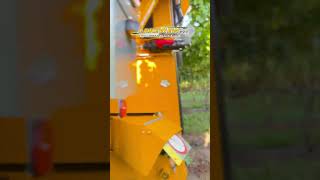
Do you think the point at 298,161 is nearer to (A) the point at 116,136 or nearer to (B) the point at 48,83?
(B) the point at 48,83

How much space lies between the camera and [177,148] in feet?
7.37

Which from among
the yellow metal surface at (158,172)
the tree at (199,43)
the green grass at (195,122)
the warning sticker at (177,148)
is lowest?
the yellow metal surface at (158,172)

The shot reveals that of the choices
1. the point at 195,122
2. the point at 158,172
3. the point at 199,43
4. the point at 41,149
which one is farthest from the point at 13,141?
the point at 158,172

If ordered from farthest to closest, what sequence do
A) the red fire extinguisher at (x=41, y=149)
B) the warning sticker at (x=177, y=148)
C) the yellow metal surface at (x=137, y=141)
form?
the warning sticker at (x=177, y=148)
the yellow metal surface at (x=137, y=141)
the red fire extinguisher at (x=41, y=149)

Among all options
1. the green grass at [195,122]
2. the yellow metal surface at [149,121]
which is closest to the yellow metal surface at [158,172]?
the yellow metal surface at [149,121]

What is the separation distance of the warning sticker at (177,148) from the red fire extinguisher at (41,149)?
118 centimetres

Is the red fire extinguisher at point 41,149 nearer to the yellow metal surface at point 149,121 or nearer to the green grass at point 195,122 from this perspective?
the green grass at point 195,122

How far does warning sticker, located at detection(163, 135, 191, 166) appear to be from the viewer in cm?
221

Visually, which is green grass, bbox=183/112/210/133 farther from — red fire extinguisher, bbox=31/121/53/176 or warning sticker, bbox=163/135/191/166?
red fire extinguisher, bbox=31/121/53/176

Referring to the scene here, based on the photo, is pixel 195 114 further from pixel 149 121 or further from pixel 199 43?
pixel 149 121

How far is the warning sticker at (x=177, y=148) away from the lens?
7.24 ft

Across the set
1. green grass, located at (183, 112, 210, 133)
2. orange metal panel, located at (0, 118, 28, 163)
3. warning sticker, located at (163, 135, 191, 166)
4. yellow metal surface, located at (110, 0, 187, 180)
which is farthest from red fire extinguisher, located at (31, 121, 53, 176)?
warning sticker, located at (163, 135, 191, 166)

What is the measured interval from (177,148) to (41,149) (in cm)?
127

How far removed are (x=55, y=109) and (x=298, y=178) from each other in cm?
62
